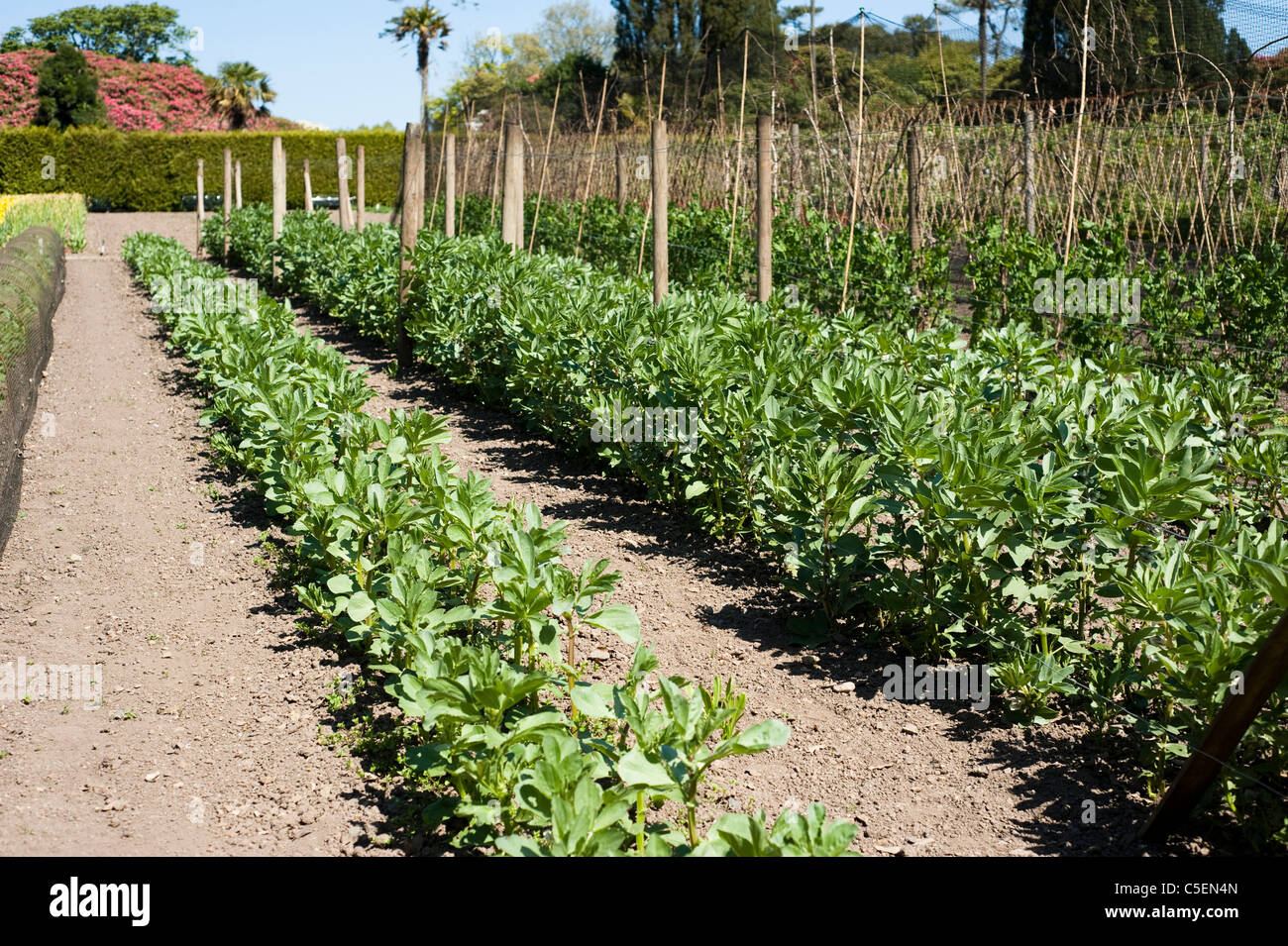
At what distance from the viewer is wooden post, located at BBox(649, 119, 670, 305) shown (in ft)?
27.1

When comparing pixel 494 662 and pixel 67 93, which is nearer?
pixel 494 662

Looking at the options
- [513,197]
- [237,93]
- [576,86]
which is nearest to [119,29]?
[237,93]

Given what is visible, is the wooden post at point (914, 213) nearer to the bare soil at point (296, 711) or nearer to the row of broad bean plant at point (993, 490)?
the row of broad bean plant at point (993, 490)

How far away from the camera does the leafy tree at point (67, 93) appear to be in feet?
117

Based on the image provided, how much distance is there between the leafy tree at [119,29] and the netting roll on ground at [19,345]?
177 ft

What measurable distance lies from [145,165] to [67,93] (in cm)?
448

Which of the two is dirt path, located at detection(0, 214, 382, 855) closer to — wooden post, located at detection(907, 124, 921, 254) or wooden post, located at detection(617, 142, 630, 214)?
wooden post, located at detection(907, 124, 921, 254)

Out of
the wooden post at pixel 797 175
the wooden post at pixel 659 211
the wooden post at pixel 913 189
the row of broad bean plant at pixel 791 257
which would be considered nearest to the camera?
the wooden post at pixel 659 211

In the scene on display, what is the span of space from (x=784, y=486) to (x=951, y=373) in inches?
40.1

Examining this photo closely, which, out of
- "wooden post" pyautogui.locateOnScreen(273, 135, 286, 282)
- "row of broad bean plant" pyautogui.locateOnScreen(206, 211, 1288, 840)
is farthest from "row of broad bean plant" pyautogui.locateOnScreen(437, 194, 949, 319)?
"wooden post" pyautogui.locateOnScreen(273, 135, 286, 282)

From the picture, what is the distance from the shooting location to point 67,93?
35.8 metres

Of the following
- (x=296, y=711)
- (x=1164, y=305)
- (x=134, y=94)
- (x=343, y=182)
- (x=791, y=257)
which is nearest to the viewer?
(x=296, y=711)

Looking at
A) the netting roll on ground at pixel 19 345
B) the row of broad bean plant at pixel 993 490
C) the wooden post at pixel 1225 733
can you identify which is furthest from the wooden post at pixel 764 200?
the wooden post at pixel 1225 733

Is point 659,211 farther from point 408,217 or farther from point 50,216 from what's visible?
point 50,216
